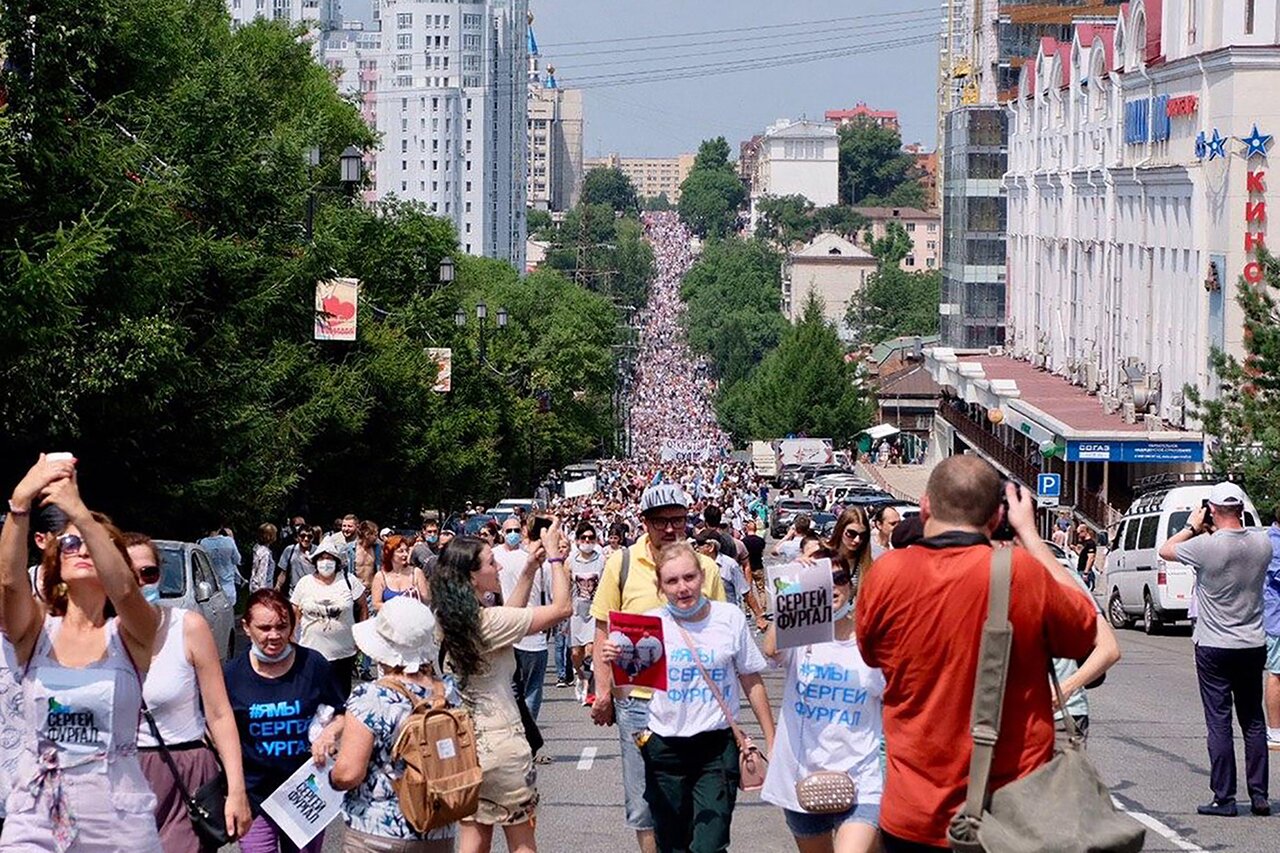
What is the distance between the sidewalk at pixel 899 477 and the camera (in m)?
91.0

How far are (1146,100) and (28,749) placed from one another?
6016cm

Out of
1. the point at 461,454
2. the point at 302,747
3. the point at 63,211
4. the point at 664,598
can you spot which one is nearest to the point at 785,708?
the point at 664,598

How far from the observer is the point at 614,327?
121750 mm

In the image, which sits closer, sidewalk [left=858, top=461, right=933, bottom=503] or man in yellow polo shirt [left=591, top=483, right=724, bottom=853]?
man in yellow polo shirt [left=591, top=483, right=724, bottom=853]

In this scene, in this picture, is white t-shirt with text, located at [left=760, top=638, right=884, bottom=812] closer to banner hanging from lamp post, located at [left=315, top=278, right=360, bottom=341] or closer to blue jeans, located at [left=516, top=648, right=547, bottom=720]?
blue jeans, located at [left=516, top=648, right=547, bottom=720]

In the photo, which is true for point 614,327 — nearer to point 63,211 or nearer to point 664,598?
point 63,211

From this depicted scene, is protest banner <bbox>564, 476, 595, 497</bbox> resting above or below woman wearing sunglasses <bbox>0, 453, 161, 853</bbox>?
below

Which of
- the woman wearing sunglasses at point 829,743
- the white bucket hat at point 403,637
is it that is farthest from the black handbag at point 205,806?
the woman wearing sunglasses at point 829,743


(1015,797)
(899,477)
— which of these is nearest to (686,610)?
(1015,797)

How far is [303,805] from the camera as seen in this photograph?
8500 mm

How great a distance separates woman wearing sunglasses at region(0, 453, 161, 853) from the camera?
6.91 m

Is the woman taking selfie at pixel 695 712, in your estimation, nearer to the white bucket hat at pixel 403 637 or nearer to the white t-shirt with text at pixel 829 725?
the white t-shirt with text at pixel 829 725

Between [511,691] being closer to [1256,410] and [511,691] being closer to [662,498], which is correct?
[662,498]

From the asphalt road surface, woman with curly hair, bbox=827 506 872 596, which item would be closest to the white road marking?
the asphalt road surface
